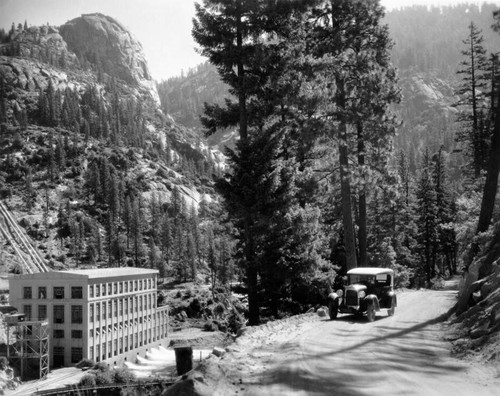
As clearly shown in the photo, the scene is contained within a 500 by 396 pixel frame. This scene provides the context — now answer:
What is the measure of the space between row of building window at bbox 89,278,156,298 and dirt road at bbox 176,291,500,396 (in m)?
44.0

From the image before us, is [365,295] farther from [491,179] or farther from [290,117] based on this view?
[290,117]

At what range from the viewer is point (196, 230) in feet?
454

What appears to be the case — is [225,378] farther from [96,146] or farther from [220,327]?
[96,146]

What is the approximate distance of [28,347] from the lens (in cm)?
4891

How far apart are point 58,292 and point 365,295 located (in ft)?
146

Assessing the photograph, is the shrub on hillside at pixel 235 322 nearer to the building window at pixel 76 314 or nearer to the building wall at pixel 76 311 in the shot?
the building wall at pixel 76 311

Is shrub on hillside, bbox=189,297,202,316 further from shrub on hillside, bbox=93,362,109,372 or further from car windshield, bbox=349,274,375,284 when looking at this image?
car windshield, bbox=349,274,375,284

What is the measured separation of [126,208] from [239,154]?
120125 mm

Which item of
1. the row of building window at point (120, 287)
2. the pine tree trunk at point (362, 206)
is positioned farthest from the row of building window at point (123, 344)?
the pine tree trunk at point (362, 206)

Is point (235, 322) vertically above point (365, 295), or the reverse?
point (365, 295)

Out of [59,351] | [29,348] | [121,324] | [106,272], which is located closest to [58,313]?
[59,351]

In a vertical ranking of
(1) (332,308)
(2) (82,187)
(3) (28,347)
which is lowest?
(3) (28,347)

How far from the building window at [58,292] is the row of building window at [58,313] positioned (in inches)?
38.0

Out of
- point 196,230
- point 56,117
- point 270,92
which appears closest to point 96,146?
point 56,117
